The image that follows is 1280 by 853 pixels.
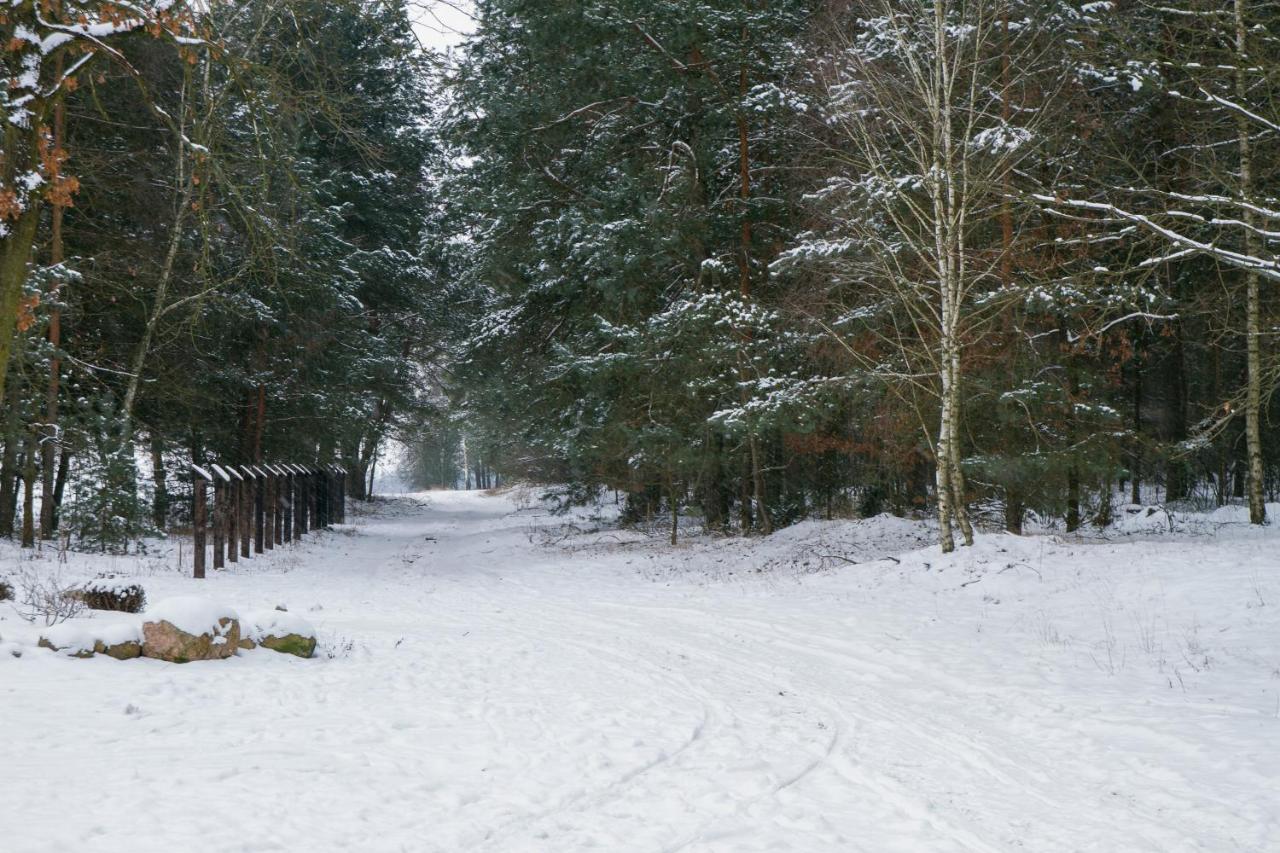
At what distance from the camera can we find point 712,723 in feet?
19.9

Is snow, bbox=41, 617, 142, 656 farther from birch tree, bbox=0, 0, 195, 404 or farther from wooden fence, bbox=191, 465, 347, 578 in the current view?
wooden fence, bbox=191, 465, 347, 578

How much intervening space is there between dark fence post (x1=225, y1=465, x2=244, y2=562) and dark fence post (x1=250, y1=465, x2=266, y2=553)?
934 millimetres

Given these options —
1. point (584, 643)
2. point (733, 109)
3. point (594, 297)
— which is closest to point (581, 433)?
point (594, 297)

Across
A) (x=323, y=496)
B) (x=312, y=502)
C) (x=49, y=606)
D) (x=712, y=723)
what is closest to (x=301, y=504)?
(x=312, y=502)

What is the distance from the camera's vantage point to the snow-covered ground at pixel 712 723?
4191 millimetres

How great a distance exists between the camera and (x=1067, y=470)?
13.3 m

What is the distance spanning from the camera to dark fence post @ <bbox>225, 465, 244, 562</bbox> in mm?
15570

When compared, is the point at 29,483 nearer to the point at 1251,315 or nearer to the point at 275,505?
the point at 275,505

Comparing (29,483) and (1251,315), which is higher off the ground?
(1251,315)

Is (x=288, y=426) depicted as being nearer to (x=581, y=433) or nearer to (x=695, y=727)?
(x=581, y=433)

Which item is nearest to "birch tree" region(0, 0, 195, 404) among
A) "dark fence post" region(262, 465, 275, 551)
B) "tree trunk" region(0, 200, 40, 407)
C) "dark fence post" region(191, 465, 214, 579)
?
"tree trunk" region(0, 200, 40, 407)

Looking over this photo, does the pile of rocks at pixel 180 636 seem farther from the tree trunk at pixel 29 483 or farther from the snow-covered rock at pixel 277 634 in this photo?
the tree trunk at pixel 29 483

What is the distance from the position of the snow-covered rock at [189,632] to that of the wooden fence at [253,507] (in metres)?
6.44

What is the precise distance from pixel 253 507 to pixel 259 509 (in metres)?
0.24
